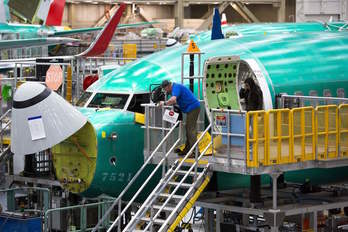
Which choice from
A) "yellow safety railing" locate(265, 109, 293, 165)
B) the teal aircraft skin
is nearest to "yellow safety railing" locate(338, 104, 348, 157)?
"yellow safety railing" locate(265, 109, 293, 165)

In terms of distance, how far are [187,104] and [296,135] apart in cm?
253

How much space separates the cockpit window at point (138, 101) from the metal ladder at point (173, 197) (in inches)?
86.0

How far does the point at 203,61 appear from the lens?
25.2m

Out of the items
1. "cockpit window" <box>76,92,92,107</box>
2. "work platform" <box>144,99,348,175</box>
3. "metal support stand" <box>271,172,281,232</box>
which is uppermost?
"cockpit window" <box>76,92,92,107</box>

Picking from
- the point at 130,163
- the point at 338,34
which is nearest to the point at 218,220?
the point at 130,163

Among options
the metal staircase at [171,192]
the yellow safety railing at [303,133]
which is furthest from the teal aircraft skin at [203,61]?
the yellow safety railing at [303,133]

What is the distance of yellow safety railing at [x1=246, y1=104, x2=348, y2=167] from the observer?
69.6 ft

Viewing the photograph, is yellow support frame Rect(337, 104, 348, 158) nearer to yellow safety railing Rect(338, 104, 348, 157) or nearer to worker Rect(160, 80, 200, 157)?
yellow safety railing Rect(338, 104, 348, 157)

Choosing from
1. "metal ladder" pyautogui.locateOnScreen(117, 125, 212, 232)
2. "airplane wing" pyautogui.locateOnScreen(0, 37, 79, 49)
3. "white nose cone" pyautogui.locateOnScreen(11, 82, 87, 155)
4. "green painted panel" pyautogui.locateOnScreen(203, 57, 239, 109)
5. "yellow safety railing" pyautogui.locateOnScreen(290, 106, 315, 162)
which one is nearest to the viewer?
"metal ladder" pyautogui.locateOnScreen(117, 125, 212, 232)

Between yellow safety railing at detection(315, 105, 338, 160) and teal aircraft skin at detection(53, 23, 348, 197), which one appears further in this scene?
teal aircraft skin at detection(53, 23, 348, 197)

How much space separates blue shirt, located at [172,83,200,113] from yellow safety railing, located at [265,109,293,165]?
77.7 inches

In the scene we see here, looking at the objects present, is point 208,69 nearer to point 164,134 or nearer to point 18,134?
point 164,134

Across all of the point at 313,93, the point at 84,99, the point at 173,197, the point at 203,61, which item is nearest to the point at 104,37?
the point at 84,99

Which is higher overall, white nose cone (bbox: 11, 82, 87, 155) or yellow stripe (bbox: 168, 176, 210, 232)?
white nose cone (bbox: 11, 82, 87, 155)
